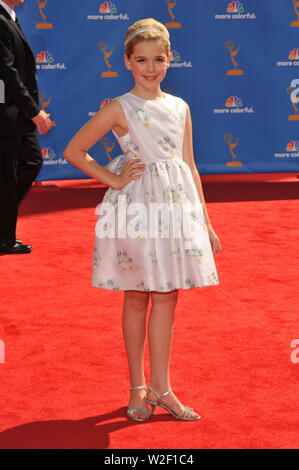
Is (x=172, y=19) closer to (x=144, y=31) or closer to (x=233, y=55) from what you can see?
(x=233, y=55)

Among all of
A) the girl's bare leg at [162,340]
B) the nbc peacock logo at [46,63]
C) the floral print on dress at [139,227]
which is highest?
the nbc peacock logo at [46,63]

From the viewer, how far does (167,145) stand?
2215 mm

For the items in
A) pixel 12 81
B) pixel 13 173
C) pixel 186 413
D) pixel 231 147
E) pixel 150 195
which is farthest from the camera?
pixel 231 147

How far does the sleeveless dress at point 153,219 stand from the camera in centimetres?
216

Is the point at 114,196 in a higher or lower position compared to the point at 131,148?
lower

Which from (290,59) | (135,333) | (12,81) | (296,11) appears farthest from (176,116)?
(296,11)

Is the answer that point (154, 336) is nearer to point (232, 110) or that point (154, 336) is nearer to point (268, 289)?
point (268, 289)

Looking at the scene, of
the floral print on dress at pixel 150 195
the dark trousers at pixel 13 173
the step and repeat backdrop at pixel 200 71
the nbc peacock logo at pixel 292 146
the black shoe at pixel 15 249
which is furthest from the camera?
the nbc peacock logo at pixel 292 146

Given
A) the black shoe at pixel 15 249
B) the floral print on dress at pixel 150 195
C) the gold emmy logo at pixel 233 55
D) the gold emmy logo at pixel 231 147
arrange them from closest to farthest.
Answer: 1. the floral print on dress at pixel 150 195
2. the black shoe at pixel 15 249
3. the gold emmy logo at pixel 233 55
4. the gold emmy logo at pixel 231 147

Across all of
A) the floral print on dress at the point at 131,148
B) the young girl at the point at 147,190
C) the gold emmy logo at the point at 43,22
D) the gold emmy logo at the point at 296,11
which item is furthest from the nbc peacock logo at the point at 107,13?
the floral print on dress at the point at 131,148

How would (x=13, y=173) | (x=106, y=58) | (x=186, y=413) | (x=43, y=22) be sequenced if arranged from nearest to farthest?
(x=186, y=413), (x=13, y=173), (x=43, y=22), (x=106, y=58)

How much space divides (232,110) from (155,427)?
5.48 meters

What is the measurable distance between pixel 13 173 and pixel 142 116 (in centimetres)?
245

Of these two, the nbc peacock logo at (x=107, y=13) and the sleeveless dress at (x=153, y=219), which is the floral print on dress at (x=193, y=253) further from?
the nbc peacock logo at (x=107, y=13)
